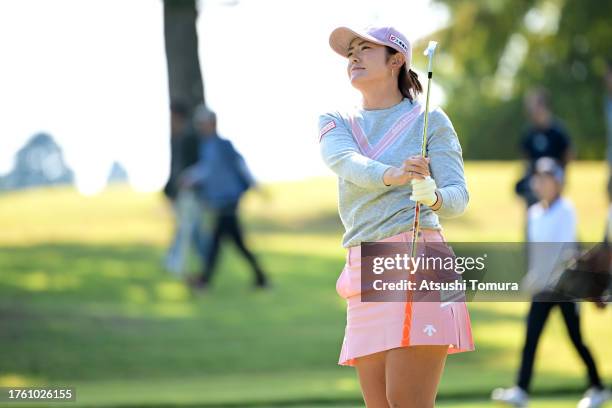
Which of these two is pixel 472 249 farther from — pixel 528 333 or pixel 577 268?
pixel 528 333

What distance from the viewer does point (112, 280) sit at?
17.0 meters

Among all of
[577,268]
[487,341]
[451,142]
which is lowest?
[487,341]

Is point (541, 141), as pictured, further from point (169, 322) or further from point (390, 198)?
point (390, 198)

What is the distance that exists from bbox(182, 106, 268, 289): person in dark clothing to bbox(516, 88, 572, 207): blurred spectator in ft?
12.3

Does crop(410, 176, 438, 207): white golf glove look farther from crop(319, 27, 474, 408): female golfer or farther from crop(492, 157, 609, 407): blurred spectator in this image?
crop(492, 157, 609, 407): blurred spectator

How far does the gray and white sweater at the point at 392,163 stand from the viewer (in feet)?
Answer: 14.9

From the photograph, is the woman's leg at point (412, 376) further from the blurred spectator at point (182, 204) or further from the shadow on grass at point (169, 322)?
the blurred spectator at point (182, 204)

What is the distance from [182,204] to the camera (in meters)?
16.8

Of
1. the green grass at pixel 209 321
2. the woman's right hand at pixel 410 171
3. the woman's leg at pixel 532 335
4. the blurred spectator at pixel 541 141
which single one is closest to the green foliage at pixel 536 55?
the green grass at pixel 209 321

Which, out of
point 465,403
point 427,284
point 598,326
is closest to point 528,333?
point 465,403

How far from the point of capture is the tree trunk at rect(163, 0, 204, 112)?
2003 centimetres

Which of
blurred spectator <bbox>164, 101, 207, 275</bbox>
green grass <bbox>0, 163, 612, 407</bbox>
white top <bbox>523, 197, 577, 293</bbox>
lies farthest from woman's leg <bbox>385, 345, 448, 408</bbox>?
blurred spectator <bbox>164, 101, 207, 275</bbox>

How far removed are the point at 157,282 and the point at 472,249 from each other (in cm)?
1119

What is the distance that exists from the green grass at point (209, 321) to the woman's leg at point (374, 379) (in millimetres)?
5239
